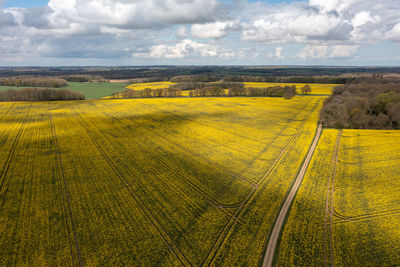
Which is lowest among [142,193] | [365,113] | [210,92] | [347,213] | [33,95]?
[347,213]

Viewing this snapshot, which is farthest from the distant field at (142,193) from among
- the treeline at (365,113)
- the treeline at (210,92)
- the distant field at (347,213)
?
the treeline at (210,92)

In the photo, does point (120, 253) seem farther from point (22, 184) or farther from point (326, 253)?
point (22, 184)

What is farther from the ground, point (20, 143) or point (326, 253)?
point (20, 143)

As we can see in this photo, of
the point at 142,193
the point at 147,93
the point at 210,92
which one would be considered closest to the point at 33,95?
the point at 147,93

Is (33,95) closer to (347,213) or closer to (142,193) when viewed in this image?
(142,193)

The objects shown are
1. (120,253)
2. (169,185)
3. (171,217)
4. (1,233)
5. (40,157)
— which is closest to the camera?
(120,253)

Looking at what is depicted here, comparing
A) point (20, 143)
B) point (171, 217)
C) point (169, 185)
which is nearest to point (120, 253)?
point (171, 217)
